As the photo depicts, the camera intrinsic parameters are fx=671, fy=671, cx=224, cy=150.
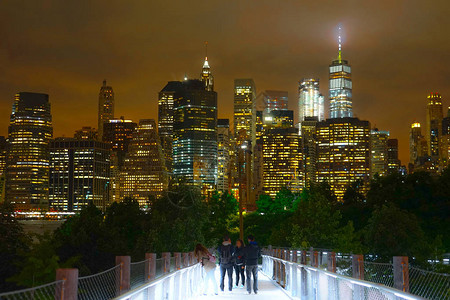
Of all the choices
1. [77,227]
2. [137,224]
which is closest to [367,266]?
[77,227]

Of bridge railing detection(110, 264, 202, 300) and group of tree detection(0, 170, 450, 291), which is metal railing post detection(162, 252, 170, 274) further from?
group of tree detection(0, 170, 450, 291)

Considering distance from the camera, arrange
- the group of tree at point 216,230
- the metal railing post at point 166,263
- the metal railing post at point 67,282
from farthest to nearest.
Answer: the group of tree at point 216,230
the metal railing post at point 166,263
the metal railing post at point 67,282

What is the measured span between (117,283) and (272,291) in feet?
38.0

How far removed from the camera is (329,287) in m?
13.2

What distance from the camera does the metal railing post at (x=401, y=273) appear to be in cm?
1053

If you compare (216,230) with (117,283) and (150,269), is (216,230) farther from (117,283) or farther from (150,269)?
(117,283)

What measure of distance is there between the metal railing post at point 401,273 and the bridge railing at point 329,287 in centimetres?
71

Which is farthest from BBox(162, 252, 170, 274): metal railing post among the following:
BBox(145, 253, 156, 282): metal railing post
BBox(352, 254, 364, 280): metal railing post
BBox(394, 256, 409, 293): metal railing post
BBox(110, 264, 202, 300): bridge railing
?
BBox(394, 256, 409, 293): metal railing post

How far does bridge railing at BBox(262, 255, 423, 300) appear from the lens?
339 inches

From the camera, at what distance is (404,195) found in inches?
3145

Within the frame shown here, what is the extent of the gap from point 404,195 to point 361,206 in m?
9.59

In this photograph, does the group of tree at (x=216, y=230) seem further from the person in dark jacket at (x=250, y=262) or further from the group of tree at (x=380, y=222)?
the person in dark jacket at (x=250, y=262)

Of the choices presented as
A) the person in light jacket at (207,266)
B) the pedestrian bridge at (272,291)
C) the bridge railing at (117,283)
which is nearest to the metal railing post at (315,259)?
the pedestrian bridge at (272,291)

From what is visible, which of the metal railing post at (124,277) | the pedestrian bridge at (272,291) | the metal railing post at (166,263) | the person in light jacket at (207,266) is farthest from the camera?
the person in light jacket at (207,266)
